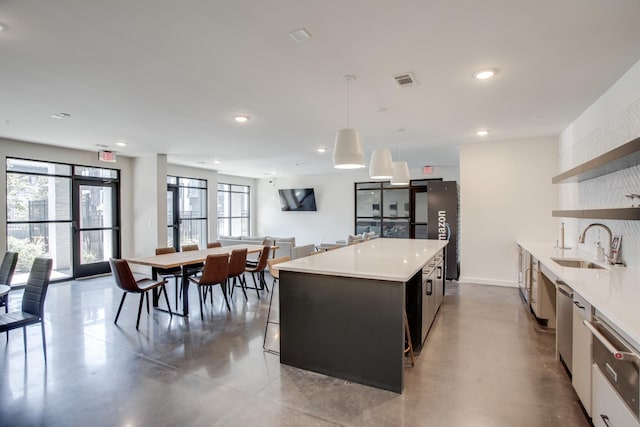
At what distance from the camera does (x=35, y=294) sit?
304cm

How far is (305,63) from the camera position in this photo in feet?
8.75

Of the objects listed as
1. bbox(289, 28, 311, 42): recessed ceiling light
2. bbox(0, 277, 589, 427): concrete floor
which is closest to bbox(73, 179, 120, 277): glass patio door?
bbox(0, 277, 589, 427): concrete floor

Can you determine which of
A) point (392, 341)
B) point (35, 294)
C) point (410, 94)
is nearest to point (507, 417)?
point (392, 341)

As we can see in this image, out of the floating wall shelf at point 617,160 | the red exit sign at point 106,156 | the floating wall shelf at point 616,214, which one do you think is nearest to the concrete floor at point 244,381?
the floating wall shelf at point 616,214

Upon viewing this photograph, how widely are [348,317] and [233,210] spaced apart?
9.07m

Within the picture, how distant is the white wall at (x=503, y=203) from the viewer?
548 centimetres

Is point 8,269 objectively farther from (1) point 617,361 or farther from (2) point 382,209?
(2) point 382,209

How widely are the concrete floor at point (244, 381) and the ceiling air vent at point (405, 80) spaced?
2.43 metres

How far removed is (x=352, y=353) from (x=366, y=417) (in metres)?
0.52

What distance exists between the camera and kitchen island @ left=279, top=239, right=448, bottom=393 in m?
2.46

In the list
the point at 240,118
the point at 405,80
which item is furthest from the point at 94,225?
the point at 405,80

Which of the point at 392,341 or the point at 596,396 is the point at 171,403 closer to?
the point at 392,341

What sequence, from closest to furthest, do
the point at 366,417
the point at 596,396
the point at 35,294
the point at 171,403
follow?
1. the point at 596,396
2. the point at 366,417
3. the point at 171,403
4. the point at 35,294

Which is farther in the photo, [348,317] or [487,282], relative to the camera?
[487,282]
